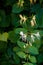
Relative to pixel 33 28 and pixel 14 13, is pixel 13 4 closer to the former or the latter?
pixel 14 13

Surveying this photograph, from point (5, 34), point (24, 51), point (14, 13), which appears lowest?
point (24, 51)

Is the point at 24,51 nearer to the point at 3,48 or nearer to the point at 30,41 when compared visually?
the point at 30,41

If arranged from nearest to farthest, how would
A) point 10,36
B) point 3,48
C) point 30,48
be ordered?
point 30,48 → point 10,36 → point 3,48

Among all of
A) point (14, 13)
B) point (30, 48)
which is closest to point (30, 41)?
point (30, 48)

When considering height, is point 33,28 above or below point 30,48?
above

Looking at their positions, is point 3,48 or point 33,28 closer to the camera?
point 33,28

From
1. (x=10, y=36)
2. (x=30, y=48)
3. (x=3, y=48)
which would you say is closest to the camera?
(x=30, y=48)
